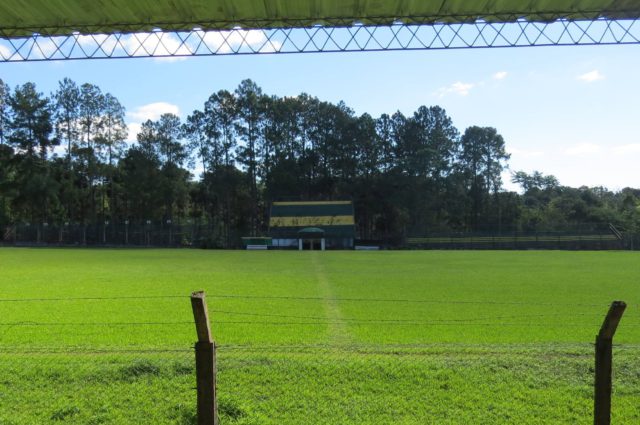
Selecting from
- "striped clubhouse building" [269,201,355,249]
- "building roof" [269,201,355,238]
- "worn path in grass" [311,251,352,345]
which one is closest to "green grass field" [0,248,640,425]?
"worn path in grass" [311,251,352,345]

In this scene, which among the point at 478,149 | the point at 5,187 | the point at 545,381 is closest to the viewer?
the point at 545,381

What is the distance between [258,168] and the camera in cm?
7588

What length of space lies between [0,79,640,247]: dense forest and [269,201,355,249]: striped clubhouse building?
7.12 meters

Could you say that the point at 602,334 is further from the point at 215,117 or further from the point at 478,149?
the point at 478,149

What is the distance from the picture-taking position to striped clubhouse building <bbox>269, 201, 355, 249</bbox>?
197 feet

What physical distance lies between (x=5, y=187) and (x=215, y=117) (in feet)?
100

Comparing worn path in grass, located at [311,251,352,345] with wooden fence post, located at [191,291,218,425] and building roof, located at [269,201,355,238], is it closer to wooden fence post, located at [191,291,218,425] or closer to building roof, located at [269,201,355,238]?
wooden fence post, located at [191,291,218,425]

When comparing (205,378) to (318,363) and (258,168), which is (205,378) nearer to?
(318,363)

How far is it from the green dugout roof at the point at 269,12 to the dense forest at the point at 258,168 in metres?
59.5

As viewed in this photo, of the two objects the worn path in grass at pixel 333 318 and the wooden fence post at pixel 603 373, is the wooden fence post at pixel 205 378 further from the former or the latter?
the worn path in grass at pixel 333 318

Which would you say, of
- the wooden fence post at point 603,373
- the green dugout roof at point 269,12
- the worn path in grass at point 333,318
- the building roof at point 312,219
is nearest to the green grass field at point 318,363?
the worn path in grass at point 333,318

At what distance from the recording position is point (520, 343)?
327 inches

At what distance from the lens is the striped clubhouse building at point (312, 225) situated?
6000 cm

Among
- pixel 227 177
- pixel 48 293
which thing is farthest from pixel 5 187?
pixel 48 293
